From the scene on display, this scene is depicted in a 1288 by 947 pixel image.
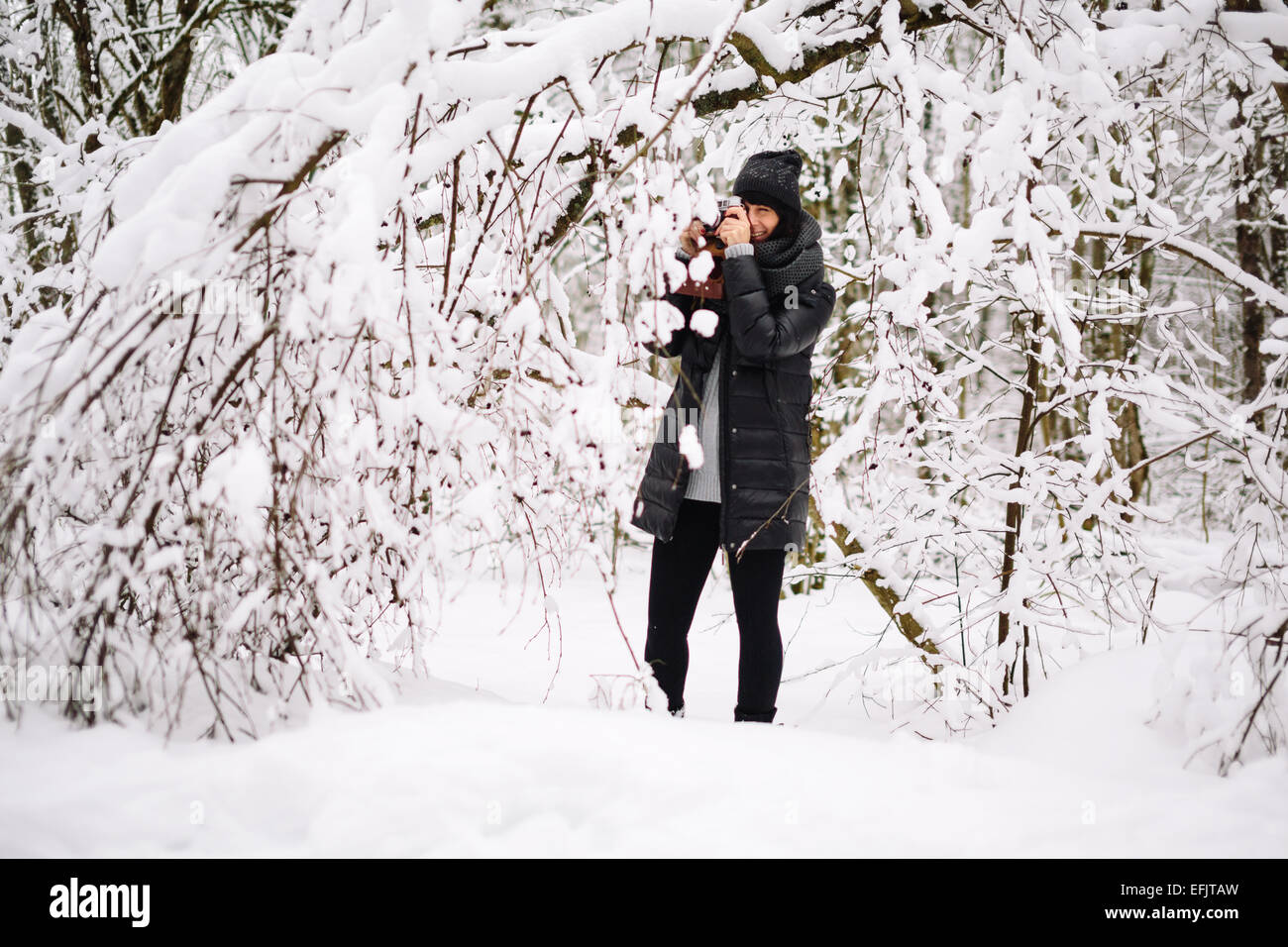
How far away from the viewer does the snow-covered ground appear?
4.51 feet

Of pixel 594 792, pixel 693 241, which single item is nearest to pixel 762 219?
pixel 693 241

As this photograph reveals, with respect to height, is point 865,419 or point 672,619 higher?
point 865,419

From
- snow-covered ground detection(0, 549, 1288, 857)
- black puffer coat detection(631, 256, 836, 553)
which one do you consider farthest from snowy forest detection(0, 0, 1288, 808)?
black puffer coat detection(631, 256, 836, 553)

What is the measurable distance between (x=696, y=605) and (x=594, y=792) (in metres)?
0.90

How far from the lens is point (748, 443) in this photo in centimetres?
230

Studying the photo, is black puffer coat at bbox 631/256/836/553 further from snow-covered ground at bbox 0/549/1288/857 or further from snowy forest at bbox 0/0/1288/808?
snow-covered ground at bbox 0/549/1288/857

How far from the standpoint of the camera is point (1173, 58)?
112 inches

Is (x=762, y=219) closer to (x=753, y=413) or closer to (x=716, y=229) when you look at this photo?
(x=716, y=229)

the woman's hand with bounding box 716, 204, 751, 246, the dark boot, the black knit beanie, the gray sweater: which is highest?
the black knit beanie
